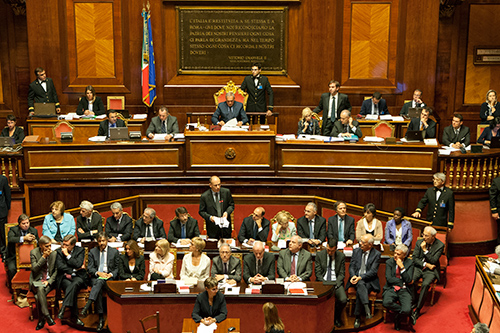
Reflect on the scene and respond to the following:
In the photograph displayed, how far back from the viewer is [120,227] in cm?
871

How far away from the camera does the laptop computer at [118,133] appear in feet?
32.3

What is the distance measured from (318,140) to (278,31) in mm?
3422

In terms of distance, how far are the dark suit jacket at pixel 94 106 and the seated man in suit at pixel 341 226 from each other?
5184 mm

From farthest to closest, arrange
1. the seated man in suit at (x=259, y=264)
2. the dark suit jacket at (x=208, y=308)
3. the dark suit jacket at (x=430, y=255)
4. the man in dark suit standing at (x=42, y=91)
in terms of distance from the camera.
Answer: the man in dark suit standing at (x=42, y=91)
the dark suit jacket at (x=430, y=255)
the seated man in suit at (x=259, y=264)
the dark suit jacket at (x=208, y=308)

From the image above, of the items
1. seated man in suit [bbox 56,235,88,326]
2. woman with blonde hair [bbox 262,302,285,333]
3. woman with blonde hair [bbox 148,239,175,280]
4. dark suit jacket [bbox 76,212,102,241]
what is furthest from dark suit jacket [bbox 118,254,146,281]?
woman with blonde hair [bbox 262,302,285,333]

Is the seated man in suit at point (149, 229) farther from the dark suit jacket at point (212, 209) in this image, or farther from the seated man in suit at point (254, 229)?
the seated man in suit at point (254, 229)

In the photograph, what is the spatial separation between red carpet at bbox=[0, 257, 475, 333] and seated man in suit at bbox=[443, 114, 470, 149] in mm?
2153

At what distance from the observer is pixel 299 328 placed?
7.09 metres

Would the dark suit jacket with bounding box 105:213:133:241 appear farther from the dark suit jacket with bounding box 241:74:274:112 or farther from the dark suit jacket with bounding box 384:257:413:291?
the dark suit jacket with bounding box 241:74:274:112

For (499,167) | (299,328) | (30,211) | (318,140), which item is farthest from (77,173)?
(499,167)

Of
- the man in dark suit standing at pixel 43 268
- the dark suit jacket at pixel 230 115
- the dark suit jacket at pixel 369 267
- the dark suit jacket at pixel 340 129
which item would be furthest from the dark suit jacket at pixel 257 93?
the man in dark suit standing at pixel 43 268

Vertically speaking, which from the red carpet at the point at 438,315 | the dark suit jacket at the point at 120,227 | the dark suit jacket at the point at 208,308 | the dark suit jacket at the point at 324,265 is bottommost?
the red carpet at the point at 438,315

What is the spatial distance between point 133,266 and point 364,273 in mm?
2791

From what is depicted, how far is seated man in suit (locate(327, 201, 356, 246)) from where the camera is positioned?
862 centimetres
